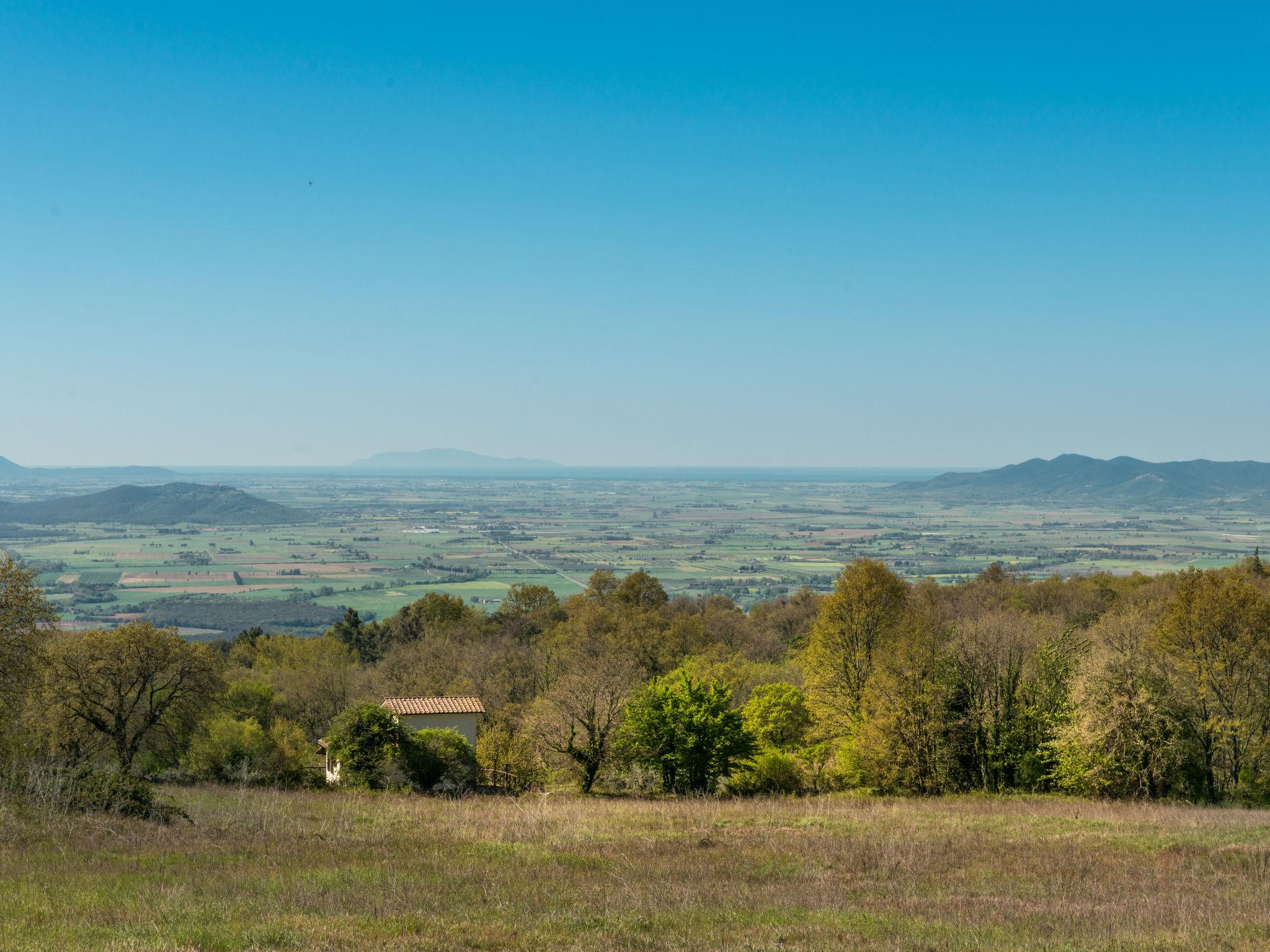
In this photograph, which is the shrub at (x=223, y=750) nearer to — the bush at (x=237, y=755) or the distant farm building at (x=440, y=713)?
Result: the bush at (x=237, y=755)

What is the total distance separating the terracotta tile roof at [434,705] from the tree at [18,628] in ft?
63.7

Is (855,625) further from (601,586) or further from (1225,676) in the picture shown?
(601,586)

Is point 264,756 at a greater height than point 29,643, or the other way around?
point 29,643

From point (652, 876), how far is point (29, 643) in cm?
1902

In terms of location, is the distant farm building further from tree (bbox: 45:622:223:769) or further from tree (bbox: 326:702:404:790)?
tree (bbox: 45:622:223:769)

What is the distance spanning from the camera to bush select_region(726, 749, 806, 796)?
34.6 metres

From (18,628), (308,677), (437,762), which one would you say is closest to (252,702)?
(308,677)

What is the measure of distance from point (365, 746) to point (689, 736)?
1235 cm

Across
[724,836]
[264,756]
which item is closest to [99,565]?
[264,756]

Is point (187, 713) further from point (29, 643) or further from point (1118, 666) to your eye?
point (1118, 666)

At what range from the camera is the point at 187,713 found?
3722 cm

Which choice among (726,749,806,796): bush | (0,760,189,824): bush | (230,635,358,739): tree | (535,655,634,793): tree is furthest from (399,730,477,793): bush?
(230,635,358,739): tree

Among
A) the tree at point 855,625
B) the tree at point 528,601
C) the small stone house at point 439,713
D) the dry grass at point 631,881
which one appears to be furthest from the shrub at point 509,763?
the tree at point 528,601

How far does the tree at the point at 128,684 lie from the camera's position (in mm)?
35031
